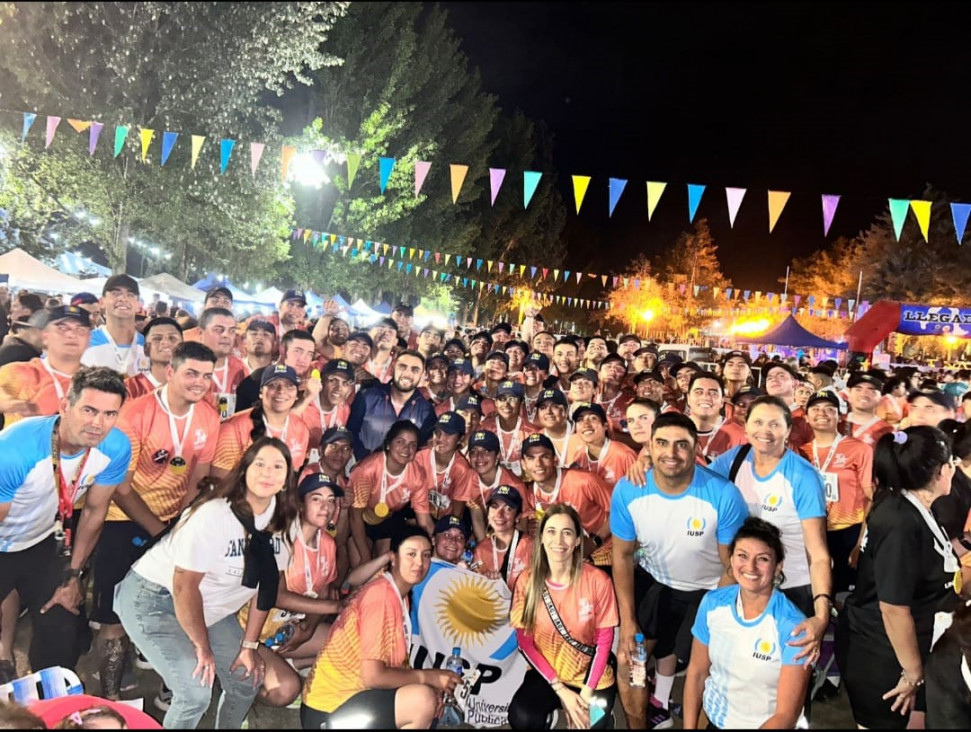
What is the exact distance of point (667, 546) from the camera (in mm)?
4148

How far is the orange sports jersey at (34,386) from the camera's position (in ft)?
14.7

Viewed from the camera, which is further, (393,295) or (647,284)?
A: (647,284)

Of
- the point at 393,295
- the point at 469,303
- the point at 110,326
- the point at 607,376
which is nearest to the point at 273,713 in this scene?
the point at 110,326

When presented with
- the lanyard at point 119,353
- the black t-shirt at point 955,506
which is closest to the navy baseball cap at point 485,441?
the black t-shirt at point 955,506

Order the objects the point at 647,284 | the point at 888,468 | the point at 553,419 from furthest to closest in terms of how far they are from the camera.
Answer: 1. the point at 647,284
2. the point at 553,419
3. the point at 888,468

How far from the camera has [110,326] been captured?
5.89 meters

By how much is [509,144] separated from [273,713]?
A: 122 ft

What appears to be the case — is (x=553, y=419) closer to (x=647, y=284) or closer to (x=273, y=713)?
(x=273, y=713)

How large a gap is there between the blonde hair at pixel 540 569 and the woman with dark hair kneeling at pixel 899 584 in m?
1.65

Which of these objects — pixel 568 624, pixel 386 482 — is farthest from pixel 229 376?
pixel 568 624

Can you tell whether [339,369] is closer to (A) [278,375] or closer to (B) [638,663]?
(A) [278,375]

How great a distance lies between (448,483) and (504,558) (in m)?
1.05

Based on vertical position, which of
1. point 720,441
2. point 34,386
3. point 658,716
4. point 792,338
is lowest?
point 658,716

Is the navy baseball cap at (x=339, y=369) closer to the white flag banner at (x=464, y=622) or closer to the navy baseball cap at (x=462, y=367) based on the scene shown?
the navy baseball cap at (x=462, y=367)
